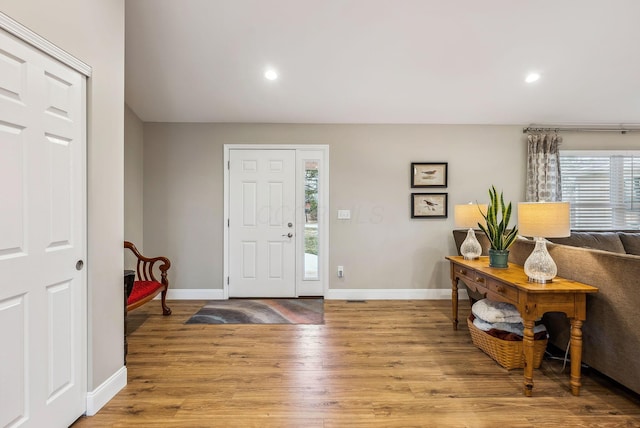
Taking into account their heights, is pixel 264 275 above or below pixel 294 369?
above

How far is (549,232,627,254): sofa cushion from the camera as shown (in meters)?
3.24

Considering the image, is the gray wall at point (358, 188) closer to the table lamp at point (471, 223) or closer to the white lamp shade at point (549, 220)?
the table lamp at point (471, 223)

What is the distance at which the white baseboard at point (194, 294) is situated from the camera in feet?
12.9

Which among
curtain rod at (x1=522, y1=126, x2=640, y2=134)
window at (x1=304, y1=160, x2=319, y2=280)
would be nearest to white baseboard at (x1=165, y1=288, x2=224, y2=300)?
window at (x1=304, y1=160, x2=319, y2=280)

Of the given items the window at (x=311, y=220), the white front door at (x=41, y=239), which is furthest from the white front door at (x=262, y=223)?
the white front door at (x=41, y=239)

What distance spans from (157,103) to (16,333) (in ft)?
9.42

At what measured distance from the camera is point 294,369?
7.36 ft

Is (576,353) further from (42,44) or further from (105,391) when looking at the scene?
(42,44)

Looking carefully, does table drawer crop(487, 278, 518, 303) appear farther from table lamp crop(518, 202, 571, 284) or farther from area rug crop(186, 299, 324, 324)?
area rug crop(186, 299, 324, 324)

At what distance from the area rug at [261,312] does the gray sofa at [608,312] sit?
84.1 inches

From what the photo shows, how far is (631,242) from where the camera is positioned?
331 cm

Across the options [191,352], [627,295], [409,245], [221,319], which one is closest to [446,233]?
[409,245]

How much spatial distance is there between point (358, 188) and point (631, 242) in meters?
3.05

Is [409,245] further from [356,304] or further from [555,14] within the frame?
[555,14]
